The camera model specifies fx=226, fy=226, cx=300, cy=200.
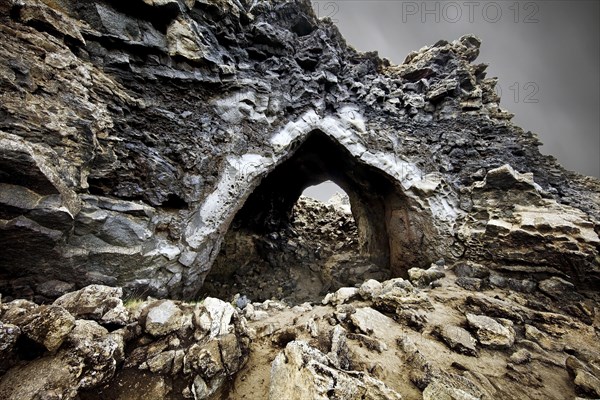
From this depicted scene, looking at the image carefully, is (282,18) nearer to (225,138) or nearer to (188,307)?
(225,138)

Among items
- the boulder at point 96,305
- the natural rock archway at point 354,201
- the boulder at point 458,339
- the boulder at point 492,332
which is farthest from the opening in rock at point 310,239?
the boulder at point 96,305

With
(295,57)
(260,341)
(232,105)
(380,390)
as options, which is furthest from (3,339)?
(295,57)

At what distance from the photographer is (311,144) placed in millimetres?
9523

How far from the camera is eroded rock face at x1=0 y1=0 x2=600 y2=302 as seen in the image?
13.2 ft

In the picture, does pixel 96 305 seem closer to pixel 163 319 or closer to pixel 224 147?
pixel 163 319

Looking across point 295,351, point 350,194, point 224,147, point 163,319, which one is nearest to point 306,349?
point 295,351

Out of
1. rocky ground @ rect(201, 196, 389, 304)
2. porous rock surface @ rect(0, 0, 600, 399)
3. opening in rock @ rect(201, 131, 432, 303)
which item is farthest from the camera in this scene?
rocky ground @ rect(201, 196, 389, 304)

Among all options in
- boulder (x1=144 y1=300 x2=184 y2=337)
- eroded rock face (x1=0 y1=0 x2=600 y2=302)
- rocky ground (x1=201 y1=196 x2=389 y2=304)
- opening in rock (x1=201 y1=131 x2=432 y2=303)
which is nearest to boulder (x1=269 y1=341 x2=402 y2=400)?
boulder (x1=144 y1=300 x2=184 y2=337)

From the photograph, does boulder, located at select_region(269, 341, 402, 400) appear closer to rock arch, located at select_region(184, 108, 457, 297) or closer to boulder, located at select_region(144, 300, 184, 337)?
boulder, located at select_region(144, 300, 184, 337)

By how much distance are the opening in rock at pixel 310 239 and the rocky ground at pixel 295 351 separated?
434 cm

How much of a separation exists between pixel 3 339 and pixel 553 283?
30.9 feet

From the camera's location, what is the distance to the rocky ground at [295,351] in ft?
7.30

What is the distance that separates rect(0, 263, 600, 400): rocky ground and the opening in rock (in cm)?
434

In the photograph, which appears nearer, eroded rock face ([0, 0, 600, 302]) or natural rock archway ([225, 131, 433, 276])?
eroded rock face ([0, 0, 600, 302])
